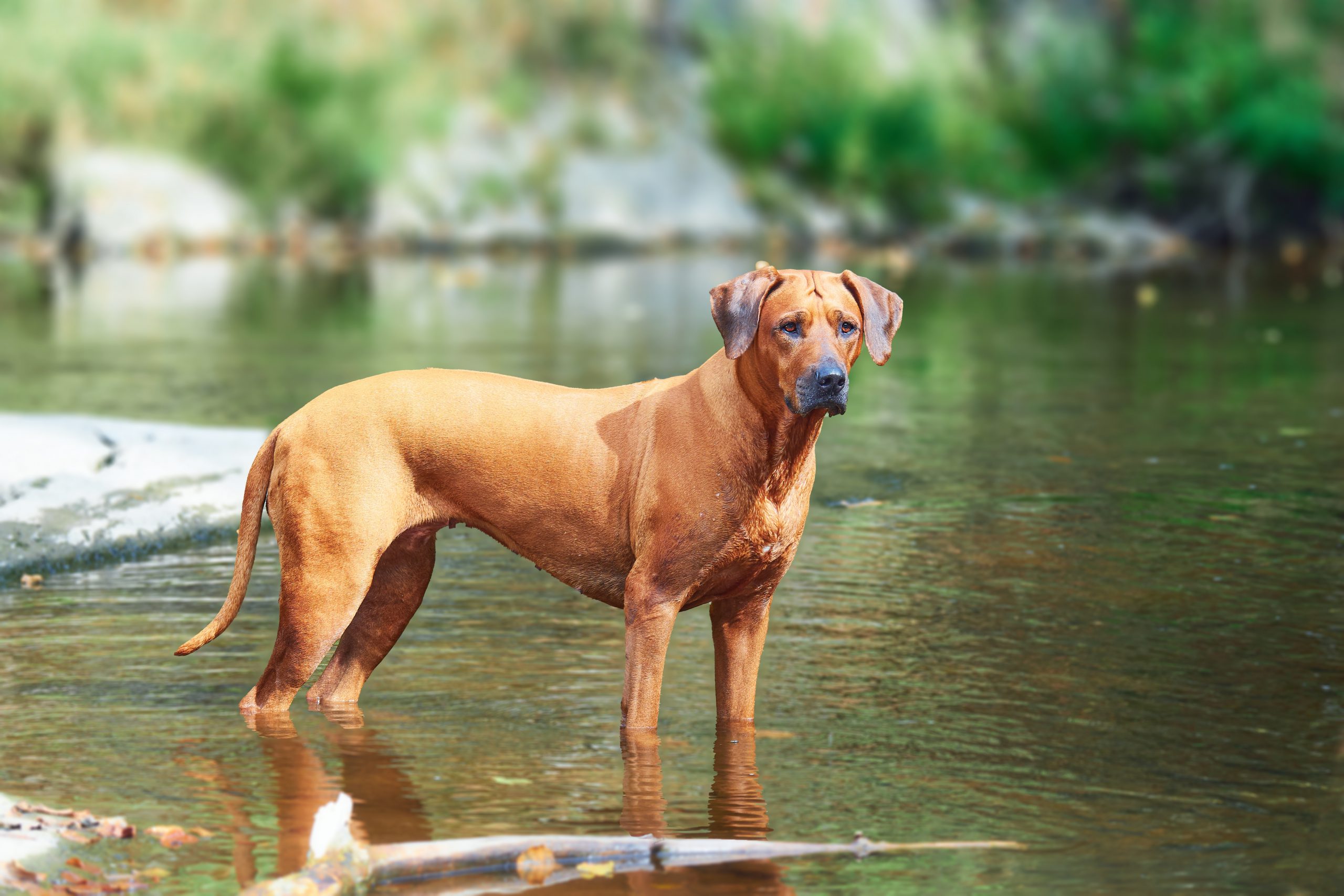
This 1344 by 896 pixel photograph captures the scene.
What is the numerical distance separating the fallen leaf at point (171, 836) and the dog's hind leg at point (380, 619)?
1448 millimetres

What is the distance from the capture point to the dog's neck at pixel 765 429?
6164 millimetres

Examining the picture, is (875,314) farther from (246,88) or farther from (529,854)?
(246,88)

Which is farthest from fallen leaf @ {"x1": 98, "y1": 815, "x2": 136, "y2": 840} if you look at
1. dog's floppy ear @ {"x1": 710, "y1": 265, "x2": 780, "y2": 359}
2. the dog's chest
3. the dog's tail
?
dog's floppy ear @ {"x1": 710, "y1": 265, "x2": 780, "y2": 359}

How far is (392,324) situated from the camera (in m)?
22.2

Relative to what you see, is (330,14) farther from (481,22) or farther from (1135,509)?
(1135,509)

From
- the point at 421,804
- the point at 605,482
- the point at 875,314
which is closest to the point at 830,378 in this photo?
the point at 875,314

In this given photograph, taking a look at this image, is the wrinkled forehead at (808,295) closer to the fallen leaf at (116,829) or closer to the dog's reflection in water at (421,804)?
the dog's reflection in water at (421,804)

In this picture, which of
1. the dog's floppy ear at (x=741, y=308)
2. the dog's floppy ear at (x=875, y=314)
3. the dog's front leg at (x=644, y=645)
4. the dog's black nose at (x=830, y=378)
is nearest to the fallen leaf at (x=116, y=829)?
the dog's front leg at (x=644, y=645)

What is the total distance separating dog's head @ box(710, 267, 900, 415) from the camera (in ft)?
19.4

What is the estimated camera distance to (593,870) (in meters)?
5.23

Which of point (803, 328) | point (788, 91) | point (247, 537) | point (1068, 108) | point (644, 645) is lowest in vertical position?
point (644, 645)

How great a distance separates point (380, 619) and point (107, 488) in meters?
3.59

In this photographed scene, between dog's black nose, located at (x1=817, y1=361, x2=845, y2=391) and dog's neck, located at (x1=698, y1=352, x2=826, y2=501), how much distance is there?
0.88 feet

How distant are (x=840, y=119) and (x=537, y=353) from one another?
2778 centimetres
